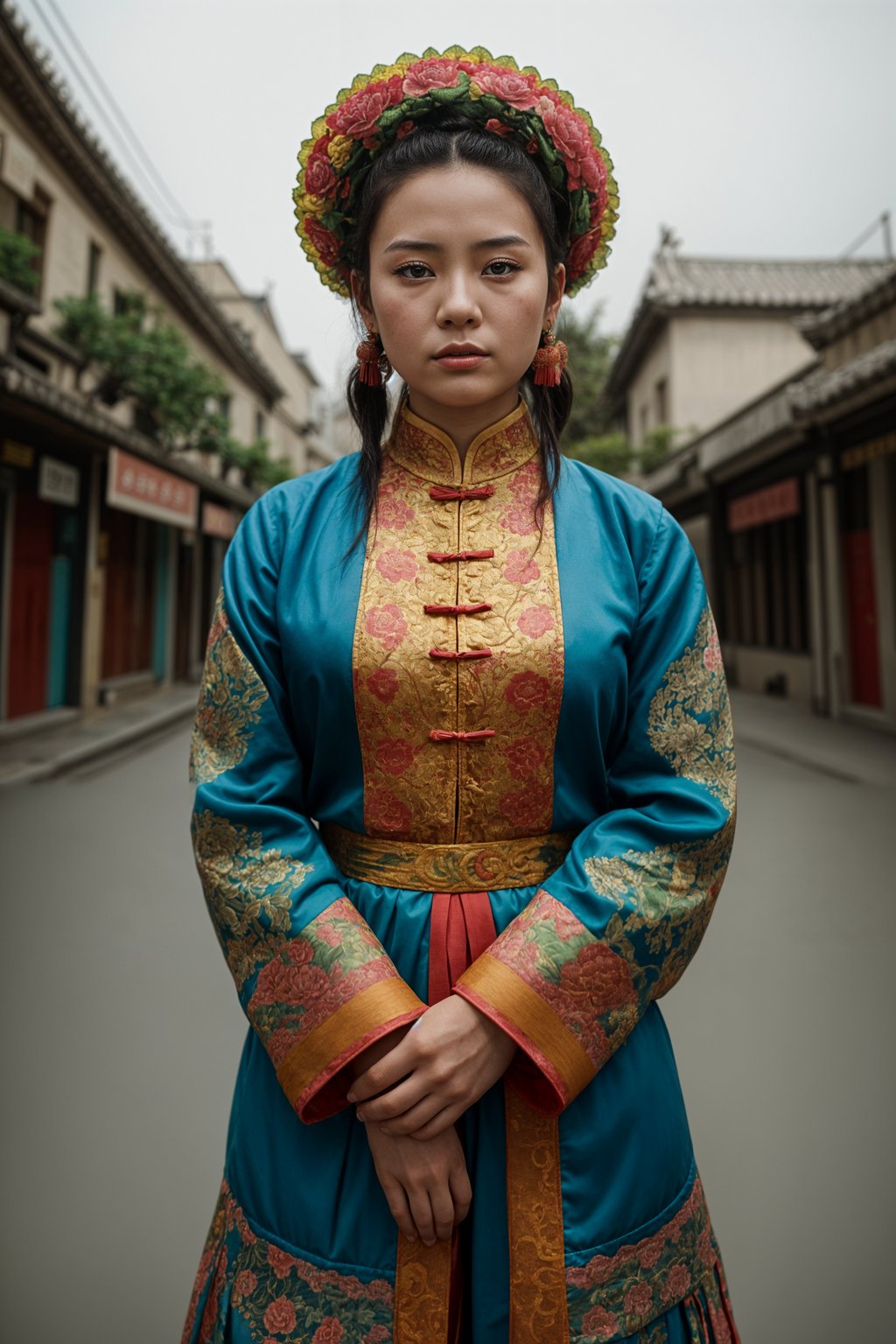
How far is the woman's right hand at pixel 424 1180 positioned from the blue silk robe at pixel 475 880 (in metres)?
0.05

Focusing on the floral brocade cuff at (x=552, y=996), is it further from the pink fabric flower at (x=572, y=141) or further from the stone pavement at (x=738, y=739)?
the stone pavement at (x=738, y=739)

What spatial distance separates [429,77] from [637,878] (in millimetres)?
1038

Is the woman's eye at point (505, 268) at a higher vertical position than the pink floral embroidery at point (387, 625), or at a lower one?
higher

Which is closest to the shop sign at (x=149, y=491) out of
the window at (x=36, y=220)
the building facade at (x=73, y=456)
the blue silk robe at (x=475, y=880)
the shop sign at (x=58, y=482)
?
the building facade at (x=73, y=456)

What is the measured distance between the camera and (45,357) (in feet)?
31.3

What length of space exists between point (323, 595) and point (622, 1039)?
0.65m

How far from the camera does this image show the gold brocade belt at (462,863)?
1.13 metres

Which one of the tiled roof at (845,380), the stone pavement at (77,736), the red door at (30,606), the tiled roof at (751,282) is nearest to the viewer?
the stone pavement at (77,736)

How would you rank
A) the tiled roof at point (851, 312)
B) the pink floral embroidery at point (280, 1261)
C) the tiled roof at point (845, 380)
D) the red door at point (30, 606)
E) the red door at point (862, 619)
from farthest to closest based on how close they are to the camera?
1. the red door at point (862, 619)
2. the red door at point (30, 606)
3. the tiled roof at point (851, 312)
4. the tiled roof at point (845, 380)
5. the pink floral embroidery at point (280, 1261)

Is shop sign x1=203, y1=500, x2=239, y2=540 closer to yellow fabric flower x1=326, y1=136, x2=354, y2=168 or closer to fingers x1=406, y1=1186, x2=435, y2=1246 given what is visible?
yellow fabric flower x1=326, y1=136, x2=354, y2=168

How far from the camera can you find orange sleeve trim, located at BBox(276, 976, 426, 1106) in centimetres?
99

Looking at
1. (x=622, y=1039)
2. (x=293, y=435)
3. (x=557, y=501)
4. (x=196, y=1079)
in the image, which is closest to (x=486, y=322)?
(x=557, y=501)

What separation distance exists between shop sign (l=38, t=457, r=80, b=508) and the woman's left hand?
9.38 metres

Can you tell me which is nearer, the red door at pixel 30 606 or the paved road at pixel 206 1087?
the paved road at pixel 206 1087
